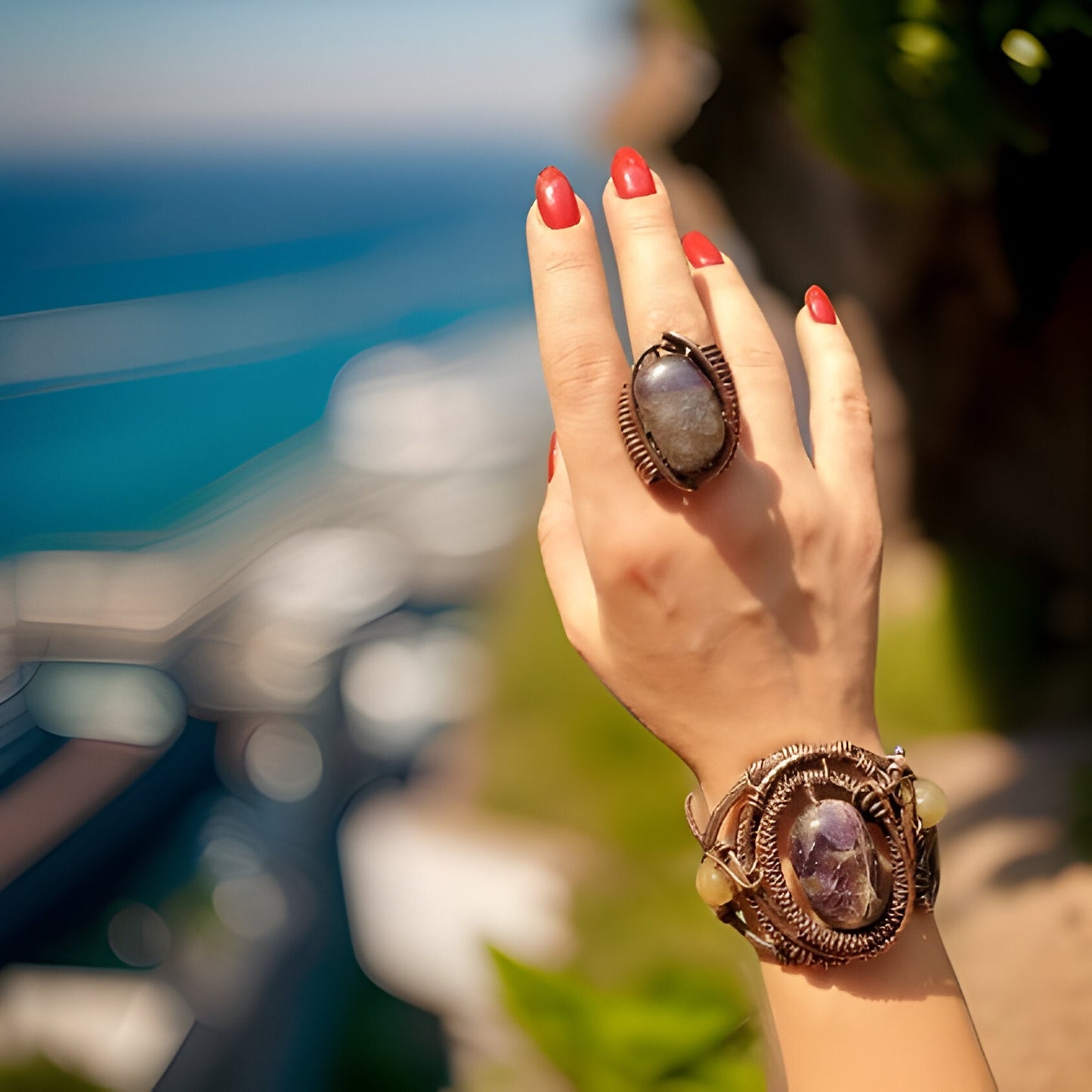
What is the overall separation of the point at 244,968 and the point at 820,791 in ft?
6.40

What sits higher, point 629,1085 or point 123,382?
point 123,382

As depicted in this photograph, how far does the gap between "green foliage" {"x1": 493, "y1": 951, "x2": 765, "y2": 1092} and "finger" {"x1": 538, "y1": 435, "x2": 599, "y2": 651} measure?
1.19 meters

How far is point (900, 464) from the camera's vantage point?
10.2 ft

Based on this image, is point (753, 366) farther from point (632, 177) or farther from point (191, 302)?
point (191, 302)

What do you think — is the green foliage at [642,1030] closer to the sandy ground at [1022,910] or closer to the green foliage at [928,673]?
the sandy ground at [1022,910]

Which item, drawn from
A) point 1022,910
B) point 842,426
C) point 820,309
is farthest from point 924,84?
point 1022,910

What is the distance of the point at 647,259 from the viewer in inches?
24.8

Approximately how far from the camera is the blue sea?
5.89 feet

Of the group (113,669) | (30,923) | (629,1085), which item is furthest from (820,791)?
(113,669)

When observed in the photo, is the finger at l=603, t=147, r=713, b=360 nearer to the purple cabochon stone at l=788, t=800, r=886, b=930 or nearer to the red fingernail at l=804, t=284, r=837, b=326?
the red fingernail at l=804, t=284, r=837, b=326

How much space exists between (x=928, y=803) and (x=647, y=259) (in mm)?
422

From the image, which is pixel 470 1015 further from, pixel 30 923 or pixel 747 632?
pixel 747 632

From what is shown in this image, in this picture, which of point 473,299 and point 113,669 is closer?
point 113,669

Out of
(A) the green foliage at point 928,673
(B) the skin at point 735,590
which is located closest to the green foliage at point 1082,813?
(A) the green foliage at point 928,673
